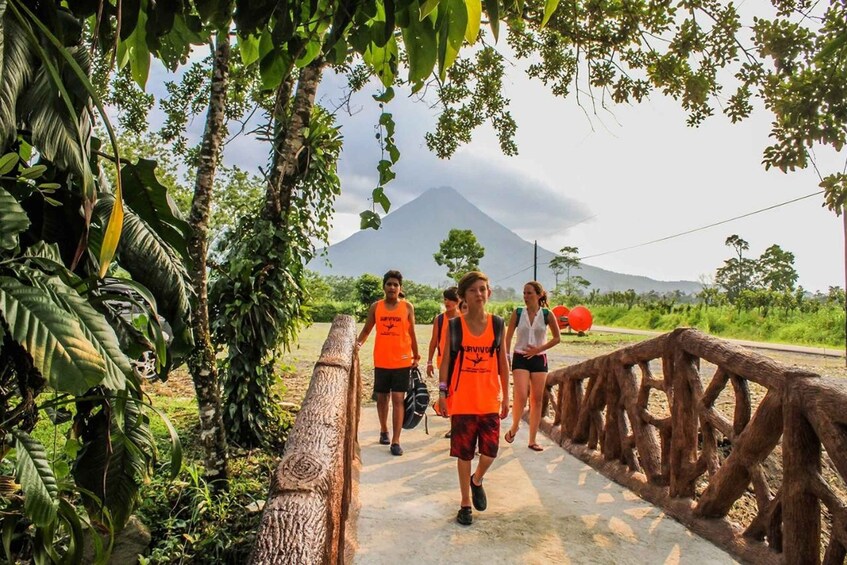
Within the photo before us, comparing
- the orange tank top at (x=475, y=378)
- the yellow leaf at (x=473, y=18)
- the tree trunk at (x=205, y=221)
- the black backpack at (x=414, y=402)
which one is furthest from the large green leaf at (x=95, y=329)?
the black backpack at (x=414, y=402)

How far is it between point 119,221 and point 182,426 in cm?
595

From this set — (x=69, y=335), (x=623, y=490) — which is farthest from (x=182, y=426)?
(x=69, y=335)

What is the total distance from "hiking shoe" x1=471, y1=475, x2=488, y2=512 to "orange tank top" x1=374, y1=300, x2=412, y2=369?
155 cm

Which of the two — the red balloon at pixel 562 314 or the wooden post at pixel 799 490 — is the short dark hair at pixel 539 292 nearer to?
the wooden post at pixel 799 490

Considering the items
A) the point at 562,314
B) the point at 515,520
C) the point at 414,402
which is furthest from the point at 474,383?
the point at 562,314

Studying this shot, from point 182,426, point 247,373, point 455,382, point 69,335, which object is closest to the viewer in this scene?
point 69,335

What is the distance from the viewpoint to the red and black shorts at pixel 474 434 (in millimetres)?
3619

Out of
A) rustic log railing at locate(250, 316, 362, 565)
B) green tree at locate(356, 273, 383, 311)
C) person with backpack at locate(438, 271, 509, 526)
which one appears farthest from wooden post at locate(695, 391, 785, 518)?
green tree at locate(356, 273, 383, 311)

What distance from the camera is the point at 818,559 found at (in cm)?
257

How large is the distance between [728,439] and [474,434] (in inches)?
58.9

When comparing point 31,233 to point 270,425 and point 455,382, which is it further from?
point 270,425

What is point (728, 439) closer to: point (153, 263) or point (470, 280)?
point (470, 280)

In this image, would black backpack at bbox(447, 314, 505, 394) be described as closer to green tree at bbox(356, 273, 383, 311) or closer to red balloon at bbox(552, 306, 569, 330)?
green tree at bbox(356, 273, 383, 311)

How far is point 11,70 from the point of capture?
892 millimetres
